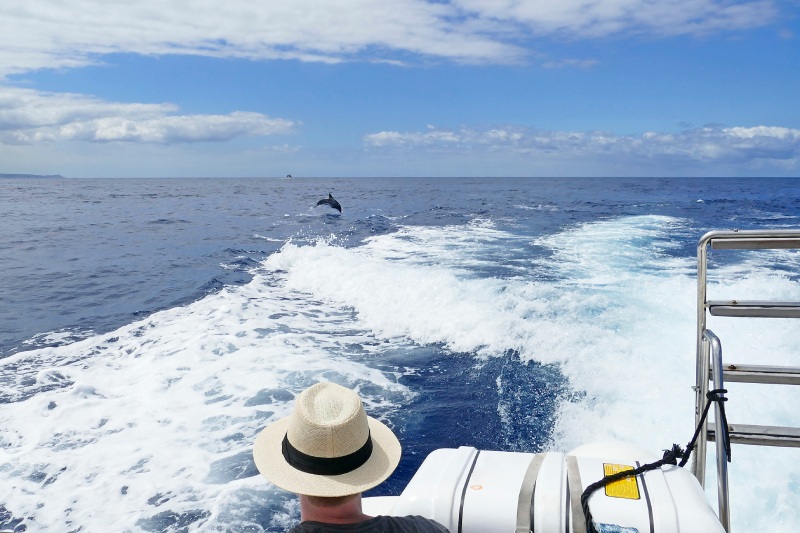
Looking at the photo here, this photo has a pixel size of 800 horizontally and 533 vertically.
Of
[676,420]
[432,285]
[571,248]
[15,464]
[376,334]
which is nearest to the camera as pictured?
[15,464]

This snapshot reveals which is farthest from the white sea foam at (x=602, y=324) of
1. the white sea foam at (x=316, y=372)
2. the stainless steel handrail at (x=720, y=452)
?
the stainless steel handrail at (x=720, y=452)

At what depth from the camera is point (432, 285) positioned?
11594 millimetres

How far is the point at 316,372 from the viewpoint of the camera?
7.61 m

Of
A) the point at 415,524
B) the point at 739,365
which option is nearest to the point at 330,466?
the point at 415,524

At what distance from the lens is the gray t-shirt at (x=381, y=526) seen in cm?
172

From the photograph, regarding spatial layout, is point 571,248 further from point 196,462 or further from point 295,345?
point 196,462

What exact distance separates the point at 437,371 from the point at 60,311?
27.7ft

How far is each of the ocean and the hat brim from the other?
9.58 feet

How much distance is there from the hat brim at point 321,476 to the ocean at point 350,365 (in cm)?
292

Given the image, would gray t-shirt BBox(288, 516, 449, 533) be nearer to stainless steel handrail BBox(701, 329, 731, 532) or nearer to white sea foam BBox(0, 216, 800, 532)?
stainless steel handrail BBox(701, 329, 731, 532)

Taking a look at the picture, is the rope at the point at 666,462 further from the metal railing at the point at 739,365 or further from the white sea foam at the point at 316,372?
the white sea foam at the point at 316,372

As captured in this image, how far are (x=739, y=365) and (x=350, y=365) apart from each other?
236 inches

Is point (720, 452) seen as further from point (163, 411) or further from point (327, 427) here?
point (163, 411)

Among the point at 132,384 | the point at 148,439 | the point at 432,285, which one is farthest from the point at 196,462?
the point at 432,285
